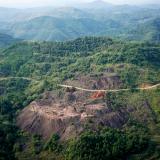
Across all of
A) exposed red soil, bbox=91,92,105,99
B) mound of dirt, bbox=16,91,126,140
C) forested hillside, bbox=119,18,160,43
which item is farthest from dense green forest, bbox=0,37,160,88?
forested hillside, bbox=119,18,160,43

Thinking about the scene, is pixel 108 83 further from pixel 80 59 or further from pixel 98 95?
pixel 80 59

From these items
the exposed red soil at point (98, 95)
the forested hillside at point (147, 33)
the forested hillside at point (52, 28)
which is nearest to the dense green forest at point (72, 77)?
the exposed red soil at point (98, 95)

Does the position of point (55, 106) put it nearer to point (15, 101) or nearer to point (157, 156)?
point (15, 101)

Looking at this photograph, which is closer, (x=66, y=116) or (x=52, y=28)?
(x=66, y=116)

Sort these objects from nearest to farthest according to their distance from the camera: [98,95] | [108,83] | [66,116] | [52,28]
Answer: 1. [66,116]
2. [98,95]
3. [108,83]
4. [52,28]

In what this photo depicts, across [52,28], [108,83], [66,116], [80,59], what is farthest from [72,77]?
A: [52,28]

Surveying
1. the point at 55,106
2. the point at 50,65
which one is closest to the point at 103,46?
the point at 50,65

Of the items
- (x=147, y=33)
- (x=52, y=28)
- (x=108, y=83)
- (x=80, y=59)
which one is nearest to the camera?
(x=108, y=83)

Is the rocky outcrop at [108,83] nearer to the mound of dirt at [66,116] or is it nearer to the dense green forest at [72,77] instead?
the dense green forest at [72,77]
